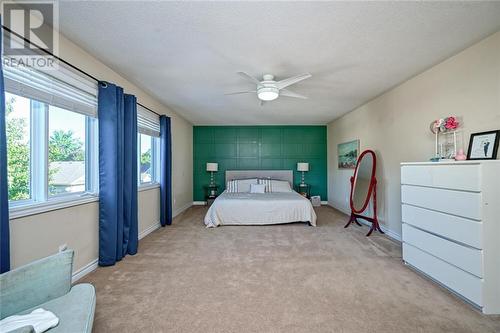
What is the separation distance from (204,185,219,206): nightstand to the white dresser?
188 inches

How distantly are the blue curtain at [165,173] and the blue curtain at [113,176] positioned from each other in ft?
4.39

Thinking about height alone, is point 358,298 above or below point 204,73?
below

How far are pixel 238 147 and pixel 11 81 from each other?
5072mm

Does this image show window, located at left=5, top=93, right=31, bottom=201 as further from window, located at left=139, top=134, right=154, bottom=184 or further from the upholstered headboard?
the upholstered headboard

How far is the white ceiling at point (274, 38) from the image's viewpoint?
1.68 m

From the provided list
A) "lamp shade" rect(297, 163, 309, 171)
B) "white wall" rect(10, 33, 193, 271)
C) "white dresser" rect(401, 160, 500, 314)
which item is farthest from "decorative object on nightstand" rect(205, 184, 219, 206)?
"white dresser" rect(401, 160, 500, 314)

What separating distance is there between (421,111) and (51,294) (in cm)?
412

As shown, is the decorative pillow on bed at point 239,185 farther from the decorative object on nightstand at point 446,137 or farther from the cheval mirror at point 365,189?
the decorative object on nightstand at point 446,137

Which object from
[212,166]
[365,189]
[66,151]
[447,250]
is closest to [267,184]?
[212,166]

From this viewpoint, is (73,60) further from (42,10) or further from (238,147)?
(238,147)

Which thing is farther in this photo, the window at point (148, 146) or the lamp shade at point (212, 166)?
the lamp shade at point (212, 166)

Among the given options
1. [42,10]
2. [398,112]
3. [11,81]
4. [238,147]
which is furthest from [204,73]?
[238,147]

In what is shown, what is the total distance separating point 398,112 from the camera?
337 centimetres

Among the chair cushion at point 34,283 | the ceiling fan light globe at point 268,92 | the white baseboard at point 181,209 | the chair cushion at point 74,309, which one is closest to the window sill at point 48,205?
the chair cushion at point 34,283
